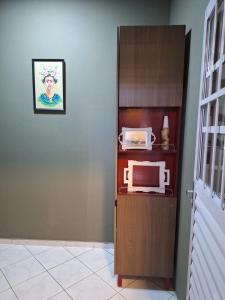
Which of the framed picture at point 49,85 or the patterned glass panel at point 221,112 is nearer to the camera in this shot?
the patterned glass panel at point 221,112

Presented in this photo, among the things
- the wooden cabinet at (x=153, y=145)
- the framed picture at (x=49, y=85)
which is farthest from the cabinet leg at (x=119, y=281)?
the framed picture at (x=49, y=85)

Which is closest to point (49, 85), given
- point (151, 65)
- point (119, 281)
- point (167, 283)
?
point (151, 65)

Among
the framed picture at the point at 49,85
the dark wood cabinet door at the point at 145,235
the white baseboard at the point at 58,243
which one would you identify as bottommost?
the white baseboard at the point at 58,243

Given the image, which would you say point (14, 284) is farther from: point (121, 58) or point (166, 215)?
point (121, 58)

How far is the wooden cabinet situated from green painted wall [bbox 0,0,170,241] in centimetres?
46

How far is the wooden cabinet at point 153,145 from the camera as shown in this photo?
1.54 m

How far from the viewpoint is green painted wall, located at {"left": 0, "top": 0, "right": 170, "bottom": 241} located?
2.06m

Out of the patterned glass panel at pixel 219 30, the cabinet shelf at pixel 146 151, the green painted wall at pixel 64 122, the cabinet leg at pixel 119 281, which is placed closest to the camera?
the patterned glass panel at pixel 219 30

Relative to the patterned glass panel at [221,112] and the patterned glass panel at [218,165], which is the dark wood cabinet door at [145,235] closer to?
the patterned glass panel at [218,165]

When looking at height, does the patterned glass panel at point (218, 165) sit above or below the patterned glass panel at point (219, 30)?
below

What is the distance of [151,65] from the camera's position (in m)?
1.57

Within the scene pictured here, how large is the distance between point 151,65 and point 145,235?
1319 millimetres

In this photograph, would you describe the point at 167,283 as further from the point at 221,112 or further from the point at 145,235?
the point at 221,112

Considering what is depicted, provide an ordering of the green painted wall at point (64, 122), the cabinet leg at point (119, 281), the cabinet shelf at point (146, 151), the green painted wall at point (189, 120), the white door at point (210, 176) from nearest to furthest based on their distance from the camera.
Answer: the white door at point (210, 176) < the green painted wall at point (189, 120) < the cabinet shelf at point (146, 151) < the cabinet leg at point (119, 281) < the green painted wall at point (64, 122)
